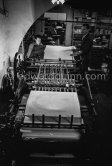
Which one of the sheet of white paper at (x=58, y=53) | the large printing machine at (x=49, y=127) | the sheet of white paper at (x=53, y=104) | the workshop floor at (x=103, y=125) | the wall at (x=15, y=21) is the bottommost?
the workshop floor at (x=103, y=125)

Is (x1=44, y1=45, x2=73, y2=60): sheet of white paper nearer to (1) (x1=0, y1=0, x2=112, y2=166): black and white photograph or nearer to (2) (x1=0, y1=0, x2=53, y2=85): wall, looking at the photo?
(1) (x1=0, y1=0, x2=112, y2=166): black and white photograph

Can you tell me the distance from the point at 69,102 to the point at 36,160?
104 centimetres

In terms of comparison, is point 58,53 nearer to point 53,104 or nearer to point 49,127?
point 53,104

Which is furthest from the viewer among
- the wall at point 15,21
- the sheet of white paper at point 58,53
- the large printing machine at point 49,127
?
the sheet of white paper at point 58,53

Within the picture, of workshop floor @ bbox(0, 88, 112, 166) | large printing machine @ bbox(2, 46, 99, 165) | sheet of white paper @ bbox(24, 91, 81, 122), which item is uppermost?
sheet of white paper @ bbox(24, 91, 81, 122)

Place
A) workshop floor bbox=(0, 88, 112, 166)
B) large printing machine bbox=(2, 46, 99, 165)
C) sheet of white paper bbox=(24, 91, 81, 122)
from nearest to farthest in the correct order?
large printing machine bbox=(2, 46, 99, 165) < sheet of white paper bbox=(24, 91, 81, 122) < workshop floor bbox=(0, 88, 112, 166)

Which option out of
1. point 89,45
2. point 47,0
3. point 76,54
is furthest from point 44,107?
point 47,0

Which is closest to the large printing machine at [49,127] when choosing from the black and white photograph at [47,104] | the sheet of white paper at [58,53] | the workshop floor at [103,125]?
the black and white photograph at [47,104]

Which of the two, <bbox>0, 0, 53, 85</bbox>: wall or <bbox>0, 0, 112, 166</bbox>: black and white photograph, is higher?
<bbox>0, 0, 53, 85</bbox>: wall

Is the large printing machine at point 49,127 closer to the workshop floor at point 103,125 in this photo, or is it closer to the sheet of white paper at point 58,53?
the workshop floor at point 103,125

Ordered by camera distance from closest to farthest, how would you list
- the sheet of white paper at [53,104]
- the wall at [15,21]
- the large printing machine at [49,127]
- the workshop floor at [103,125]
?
the large printing machine at [49,127]
the sheet of white paper at [53,104]
the wall at [15,21]
the workshop floor at [103,125]

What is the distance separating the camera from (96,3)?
4.75m

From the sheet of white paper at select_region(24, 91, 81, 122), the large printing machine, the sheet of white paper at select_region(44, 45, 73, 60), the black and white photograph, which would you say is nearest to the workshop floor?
the black and white photograph

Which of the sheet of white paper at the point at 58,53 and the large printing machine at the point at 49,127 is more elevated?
the sheet of white paper at the point at 58,53
